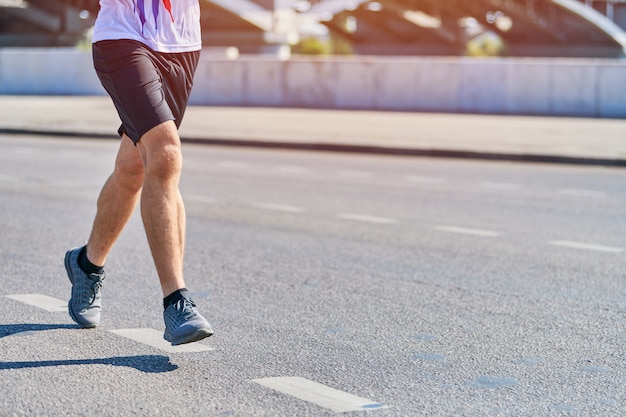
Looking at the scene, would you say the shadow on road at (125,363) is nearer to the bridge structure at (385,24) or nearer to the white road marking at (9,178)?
the white road marking at (9,178)

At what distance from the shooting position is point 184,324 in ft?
14.6

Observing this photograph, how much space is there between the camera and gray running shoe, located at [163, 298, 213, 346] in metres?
4.43

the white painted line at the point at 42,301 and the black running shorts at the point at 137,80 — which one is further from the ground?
the black running shorts at the point at 137,80

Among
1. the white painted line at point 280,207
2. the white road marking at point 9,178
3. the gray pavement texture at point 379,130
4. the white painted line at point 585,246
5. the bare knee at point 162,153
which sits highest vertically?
the bare knee at point 162,153

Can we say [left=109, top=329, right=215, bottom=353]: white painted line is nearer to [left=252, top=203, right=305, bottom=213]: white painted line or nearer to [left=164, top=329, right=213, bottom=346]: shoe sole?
[left=164, top=329, right=213, bottom=346]: shoe sole

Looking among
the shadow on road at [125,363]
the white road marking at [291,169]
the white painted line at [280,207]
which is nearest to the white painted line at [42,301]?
the shadow on road at [125,363]

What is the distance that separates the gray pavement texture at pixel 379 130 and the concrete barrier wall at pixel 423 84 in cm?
72

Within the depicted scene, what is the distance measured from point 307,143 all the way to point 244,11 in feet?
161

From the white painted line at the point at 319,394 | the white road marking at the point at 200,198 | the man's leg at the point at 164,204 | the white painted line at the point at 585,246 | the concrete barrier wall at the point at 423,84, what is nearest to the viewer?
Result: the white painted line at the point at 319,394

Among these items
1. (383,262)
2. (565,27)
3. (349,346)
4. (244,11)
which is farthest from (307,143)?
(565,27)

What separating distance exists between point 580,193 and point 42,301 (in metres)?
7.49

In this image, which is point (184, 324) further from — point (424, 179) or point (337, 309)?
point (424, 179)

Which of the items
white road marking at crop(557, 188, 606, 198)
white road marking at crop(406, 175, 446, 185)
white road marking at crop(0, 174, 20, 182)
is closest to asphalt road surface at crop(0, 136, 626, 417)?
white road marking at crop(557, 188, 606, 198)

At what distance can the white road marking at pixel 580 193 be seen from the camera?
39.1ft
